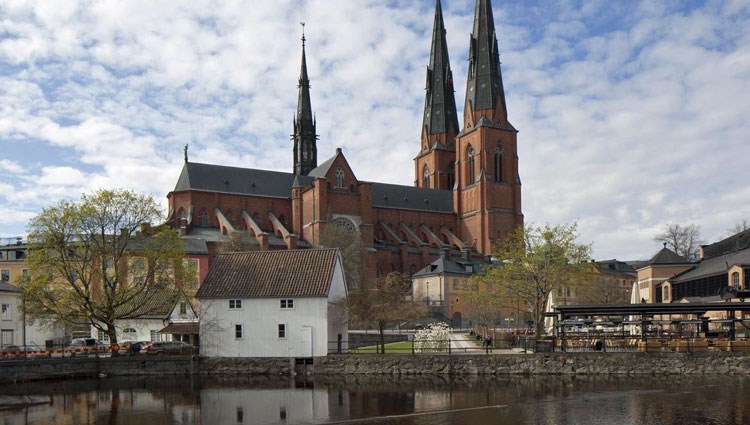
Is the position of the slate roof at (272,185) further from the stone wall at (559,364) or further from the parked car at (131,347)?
the stone wall at (559,364)

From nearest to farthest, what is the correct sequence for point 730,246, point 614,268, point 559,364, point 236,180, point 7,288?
point 559,364, point 7,288, point 730,246, point 236,180, point 614,268

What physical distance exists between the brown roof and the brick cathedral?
3944 cm

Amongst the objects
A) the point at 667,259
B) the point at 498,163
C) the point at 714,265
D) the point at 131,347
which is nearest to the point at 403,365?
the point at 131,347

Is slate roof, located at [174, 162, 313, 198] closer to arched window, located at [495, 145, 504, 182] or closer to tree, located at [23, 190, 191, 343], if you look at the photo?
arched window, located at [495, 145, 504, 182]

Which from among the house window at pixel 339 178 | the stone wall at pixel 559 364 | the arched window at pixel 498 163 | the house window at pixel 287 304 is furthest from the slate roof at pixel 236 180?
the stone wall at pixel 559 364

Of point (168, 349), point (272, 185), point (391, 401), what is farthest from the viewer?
point (272, 185)

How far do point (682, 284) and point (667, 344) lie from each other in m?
22.7

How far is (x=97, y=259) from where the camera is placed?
52312mm

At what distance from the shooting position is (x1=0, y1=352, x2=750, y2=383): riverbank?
41719 mm

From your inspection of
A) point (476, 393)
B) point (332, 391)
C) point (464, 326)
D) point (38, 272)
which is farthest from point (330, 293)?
point (464, 326)

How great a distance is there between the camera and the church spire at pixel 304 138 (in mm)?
122688

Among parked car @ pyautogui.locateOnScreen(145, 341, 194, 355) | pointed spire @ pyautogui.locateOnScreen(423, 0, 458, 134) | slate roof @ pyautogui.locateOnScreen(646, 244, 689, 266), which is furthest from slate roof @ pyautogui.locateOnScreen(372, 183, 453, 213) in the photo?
parked car @ pyautogui.locateOnScreen(145, 341, 194, 355)

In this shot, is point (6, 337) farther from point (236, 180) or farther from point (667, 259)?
point (667, 259)

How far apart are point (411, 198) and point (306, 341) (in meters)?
74.5
